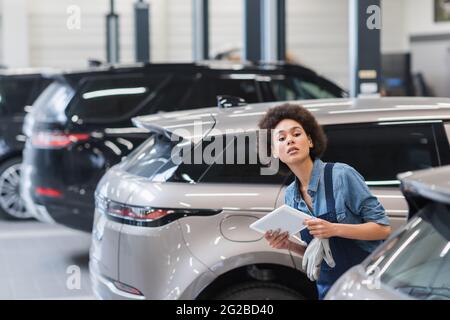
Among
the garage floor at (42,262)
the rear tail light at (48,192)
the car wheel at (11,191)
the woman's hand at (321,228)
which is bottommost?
the garage floor at (42,262)

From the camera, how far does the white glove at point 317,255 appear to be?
3576mm

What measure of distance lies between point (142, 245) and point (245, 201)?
59 centimetres

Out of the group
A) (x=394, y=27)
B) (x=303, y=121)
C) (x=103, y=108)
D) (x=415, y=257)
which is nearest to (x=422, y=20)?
(x=394, y=27)

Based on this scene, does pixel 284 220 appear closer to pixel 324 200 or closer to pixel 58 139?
pixel 324 200

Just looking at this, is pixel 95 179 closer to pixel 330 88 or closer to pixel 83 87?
pixel 83 87

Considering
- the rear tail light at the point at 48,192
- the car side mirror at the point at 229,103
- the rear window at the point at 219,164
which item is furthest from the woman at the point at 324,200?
the rear tail light at the point at 48,192

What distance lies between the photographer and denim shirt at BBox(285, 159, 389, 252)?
359 cm

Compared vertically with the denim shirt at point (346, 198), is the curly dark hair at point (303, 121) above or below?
above

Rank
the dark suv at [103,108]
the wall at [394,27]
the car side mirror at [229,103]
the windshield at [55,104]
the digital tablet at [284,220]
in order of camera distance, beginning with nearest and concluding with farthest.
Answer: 1. the digital tablet at [284,220]
2. the car side mirror at [229,103]
3. the dark suv at [103,108]
4. the windshield at [55,104]
5. the wall at [394,27]

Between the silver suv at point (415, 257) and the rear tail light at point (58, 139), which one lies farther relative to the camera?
the rear tail light at point (58, 139)

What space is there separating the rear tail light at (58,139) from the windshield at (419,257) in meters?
5.29

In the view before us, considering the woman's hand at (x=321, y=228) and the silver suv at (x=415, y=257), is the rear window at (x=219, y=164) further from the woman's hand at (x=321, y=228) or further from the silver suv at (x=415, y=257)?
the silver suv at (x=415, y=257)
